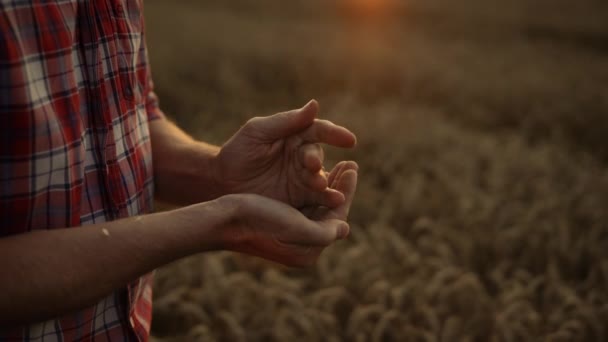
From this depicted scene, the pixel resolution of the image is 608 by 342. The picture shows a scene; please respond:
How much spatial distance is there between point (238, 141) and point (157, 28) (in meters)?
8.96

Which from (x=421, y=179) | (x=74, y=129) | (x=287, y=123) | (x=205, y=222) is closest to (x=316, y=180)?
(x=287, y=123)

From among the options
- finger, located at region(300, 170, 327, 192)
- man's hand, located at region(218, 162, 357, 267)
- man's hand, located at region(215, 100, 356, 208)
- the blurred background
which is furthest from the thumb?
the blurred background

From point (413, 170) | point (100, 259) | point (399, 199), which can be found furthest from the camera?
point (413, 170)

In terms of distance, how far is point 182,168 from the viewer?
162cm

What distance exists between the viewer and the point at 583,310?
2.83m

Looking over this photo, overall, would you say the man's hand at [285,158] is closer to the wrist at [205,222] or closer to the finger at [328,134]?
the finger at [328,134]

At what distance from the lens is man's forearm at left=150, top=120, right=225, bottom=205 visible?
1603 mm

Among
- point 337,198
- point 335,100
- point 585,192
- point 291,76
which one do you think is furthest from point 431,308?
point 291,76

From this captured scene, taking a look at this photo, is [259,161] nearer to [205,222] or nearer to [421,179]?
[205,222]

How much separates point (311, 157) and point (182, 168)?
0.46 meters

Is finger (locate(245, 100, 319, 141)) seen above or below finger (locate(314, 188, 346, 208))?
above

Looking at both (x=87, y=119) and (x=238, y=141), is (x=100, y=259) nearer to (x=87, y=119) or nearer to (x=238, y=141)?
(x=87, y=119)

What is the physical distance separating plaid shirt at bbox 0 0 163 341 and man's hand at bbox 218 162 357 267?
282 millimetres

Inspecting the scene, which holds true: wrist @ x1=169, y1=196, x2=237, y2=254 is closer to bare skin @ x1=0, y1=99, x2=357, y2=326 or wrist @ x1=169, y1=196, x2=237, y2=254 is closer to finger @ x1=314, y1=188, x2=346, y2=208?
bare skin @ x1=0, y1=99, x2=357, y2=326
